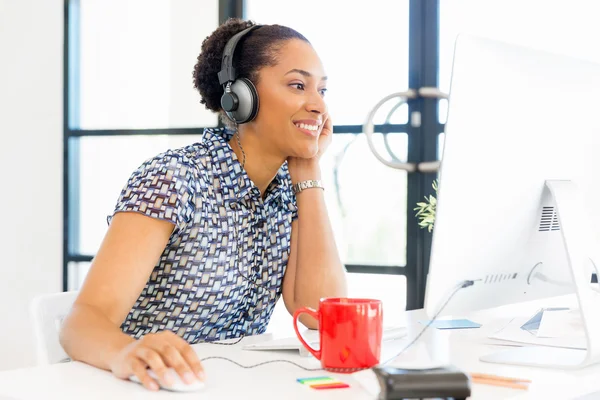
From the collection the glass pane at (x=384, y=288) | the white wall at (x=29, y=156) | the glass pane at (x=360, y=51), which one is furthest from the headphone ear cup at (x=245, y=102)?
the white wall at (x=29, y=156)

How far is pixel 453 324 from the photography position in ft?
4.58

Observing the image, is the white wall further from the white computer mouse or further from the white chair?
the white computer mouse

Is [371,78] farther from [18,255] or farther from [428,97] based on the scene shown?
[18,255]

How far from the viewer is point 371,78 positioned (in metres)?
2.97

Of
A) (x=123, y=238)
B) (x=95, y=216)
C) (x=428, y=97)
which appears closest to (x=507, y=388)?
(x=123, y=238)

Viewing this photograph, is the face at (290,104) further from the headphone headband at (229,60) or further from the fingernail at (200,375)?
the fingernail at (200,375)

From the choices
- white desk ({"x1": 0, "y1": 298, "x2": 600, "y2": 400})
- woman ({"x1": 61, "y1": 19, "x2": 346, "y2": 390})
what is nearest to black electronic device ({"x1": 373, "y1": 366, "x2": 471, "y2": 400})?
white desk ({"x1": 0, "y1": 298, "x2": 600, "y2": 400})

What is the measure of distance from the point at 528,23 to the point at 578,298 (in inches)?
78.4

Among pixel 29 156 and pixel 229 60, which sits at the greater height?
pixel 229 60

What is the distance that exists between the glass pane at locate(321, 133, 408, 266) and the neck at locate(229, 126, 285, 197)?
135 centimetres

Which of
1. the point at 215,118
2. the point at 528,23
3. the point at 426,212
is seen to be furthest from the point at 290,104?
the point at 215,118

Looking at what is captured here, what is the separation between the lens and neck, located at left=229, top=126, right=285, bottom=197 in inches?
63.1

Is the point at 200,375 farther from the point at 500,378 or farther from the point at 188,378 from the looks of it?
the point at 500,378

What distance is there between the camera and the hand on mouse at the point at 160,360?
34.2 inches
